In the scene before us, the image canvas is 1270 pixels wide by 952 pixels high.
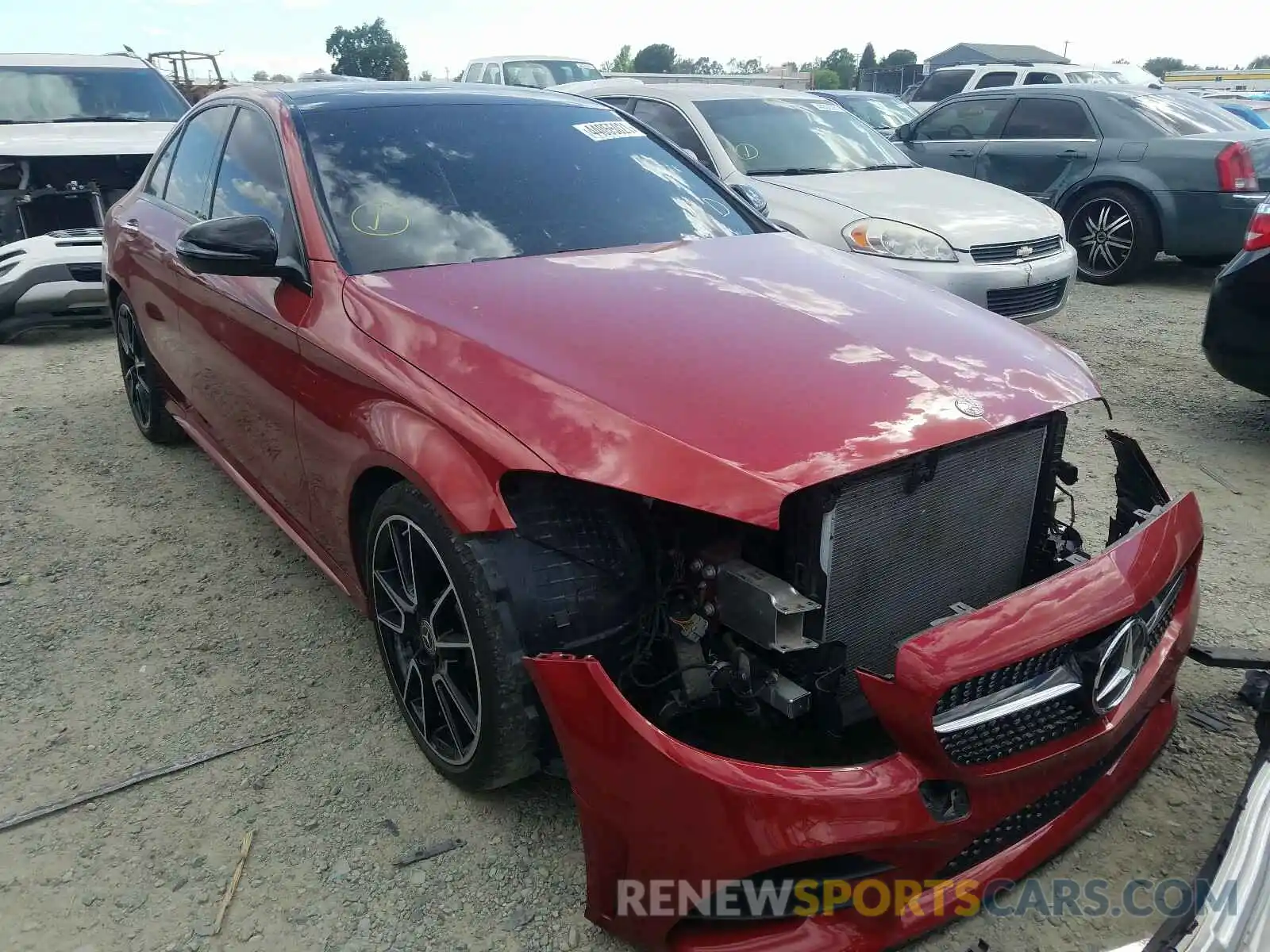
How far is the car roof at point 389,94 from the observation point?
2994 millimetres

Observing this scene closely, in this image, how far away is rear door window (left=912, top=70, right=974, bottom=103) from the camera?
46.4ft

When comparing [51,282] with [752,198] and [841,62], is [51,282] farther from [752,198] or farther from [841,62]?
[841,62]

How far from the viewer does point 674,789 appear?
1.60 meters

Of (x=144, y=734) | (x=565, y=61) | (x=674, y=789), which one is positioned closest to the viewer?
(x=674, y=789)

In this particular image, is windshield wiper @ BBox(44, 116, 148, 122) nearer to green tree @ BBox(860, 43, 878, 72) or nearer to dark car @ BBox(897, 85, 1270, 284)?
dark car @ BBox(897, 85, 1270, 284)

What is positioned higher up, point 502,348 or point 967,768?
point 502,348

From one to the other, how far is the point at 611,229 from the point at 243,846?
1.95 metres

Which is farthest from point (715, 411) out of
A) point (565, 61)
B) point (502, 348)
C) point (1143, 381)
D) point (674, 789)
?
point (565, 61)

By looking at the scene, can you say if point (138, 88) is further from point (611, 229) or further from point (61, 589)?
point (611, 229)

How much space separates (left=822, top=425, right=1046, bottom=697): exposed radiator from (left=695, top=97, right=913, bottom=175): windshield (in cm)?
462

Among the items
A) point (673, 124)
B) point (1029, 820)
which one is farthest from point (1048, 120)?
point (1029, 820)

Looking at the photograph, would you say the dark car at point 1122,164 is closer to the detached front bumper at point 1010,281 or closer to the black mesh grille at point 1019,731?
the detached front bumper at point 1010,281

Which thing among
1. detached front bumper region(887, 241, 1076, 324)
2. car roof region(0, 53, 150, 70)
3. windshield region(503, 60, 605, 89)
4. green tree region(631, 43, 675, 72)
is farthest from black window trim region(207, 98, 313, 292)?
green tree region(631, 43, 675, 72)

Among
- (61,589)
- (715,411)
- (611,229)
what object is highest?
(611,229)
